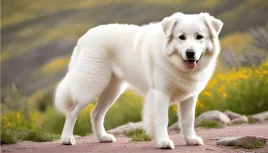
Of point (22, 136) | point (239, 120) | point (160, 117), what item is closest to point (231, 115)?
point (239, 120)

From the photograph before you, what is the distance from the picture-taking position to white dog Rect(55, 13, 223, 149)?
505cm

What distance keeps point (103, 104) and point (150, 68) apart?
1.13m

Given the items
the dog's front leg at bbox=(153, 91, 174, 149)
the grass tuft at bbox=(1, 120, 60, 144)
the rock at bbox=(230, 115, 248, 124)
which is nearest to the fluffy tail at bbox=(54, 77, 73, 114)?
the grass tuft at bbox=(1, 120, 60, 144)

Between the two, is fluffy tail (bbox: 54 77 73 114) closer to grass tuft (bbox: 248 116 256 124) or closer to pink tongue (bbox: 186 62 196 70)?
pink tongue (bbox: 186 62 196 70)

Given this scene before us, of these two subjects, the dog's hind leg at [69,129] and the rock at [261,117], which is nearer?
the dog's hind leg at [69,129]

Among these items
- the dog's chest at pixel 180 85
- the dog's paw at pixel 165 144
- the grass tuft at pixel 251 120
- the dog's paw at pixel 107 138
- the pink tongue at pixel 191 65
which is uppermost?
the pink tongue at pixel 191 65

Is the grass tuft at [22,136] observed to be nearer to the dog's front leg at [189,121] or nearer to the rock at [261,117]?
the dog's front leg at [189,121]

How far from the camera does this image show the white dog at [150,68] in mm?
5053

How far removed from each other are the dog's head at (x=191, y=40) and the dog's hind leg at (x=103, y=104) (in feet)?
4.18

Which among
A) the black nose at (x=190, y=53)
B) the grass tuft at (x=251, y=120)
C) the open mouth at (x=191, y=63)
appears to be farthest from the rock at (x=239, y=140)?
the grass tuft at (x=251, y=120)

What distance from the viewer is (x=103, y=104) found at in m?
6.26

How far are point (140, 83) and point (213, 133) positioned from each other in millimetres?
1559

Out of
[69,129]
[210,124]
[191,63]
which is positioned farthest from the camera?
[210,124]

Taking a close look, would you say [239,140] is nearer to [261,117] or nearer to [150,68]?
[150,68]
